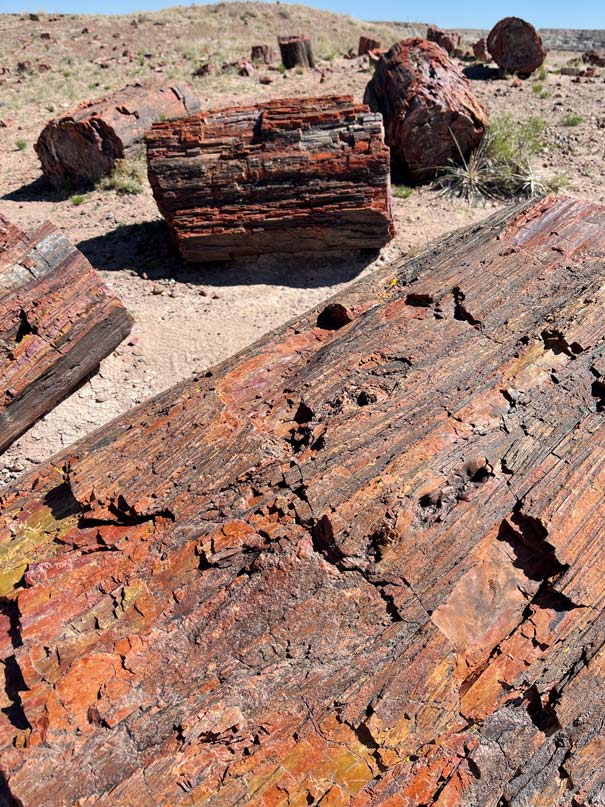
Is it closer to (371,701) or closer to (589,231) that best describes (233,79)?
(589,231)

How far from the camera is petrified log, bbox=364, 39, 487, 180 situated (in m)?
8.88

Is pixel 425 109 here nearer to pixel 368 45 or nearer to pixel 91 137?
pixel 91 137

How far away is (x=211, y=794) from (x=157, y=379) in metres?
4.52

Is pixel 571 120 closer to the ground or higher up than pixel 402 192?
higher up

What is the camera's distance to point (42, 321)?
526 centimetres

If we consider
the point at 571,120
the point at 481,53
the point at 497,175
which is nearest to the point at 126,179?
the point at 497,175

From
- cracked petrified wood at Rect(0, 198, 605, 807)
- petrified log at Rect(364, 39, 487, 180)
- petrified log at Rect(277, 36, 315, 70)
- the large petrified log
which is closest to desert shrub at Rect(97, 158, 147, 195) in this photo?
the large petrified log

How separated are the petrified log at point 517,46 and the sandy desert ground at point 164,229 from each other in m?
0.52

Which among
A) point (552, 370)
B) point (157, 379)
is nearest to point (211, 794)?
point (552, 370)

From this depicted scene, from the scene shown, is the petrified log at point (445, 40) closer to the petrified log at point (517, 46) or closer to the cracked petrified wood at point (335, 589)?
the petrified log at point (517, 46)

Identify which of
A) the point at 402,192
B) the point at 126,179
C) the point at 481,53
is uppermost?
the point at 481,53

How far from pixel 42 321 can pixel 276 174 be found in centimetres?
345

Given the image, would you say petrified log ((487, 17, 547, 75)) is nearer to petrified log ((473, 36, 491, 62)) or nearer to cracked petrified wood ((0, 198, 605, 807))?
petrified log ((473, 36, 491, 62))

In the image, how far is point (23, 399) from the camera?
519 centimetres
